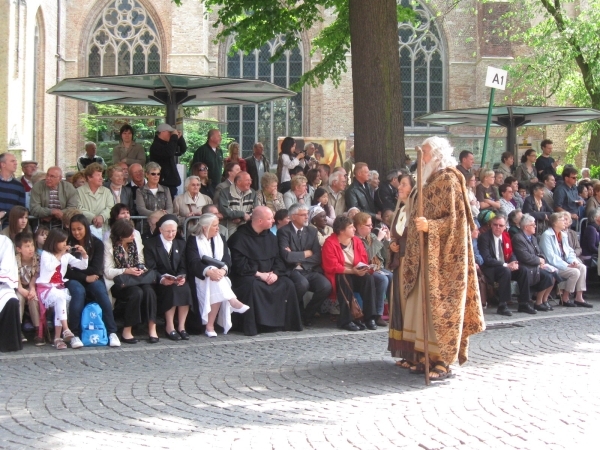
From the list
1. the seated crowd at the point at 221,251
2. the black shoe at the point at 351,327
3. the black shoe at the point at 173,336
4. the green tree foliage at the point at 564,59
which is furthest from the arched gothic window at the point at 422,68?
the black shoe at the point at 173,336

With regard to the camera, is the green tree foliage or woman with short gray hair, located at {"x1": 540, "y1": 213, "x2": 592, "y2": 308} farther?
the green tree foliage

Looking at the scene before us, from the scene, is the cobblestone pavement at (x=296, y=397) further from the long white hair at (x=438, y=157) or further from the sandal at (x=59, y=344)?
the long white hair at (x=438, y=157)

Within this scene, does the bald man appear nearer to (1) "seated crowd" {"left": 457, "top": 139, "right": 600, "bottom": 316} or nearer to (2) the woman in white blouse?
(2) the woman in white blouse

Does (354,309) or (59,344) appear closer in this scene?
(59,344)

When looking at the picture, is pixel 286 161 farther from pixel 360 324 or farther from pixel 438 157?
pixel 438 157

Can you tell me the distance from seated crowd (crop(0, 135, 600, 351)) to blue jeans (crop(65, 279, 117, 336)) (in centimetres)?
1

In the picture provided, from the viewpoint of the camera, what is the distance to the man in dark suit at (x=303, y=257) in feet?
38.5

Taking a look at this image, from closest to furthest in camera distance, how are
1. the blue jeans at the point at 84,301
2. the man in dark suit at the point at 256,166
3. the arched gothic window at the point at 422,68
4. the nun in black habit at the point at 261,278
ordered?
the blue jeans at the point at 84,301 < the nun in black habit at the point at 261,278 < the man in dark suit at the point at 256,166 < the arched gothic window at the point at 422,68

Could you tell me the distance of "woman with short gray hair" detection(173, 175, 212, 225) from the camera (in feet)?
40.4

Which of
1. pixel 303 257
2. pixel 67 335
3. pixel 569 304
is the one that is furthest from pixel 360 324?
pixel 569 304

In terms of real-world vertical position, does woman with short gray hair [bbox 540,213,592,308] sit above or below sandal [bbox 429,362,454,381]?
above

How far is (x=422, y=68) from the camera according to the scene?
113 ft

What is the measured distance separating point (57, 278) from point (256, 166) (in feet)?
20.0

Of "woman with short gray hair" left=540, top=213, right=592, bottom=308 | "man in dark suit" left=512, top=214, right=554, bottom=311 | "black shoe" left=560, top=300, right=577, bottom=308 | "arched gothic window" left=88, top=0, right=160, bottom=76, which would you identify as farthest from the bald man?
"arched gothic window" left=88, top=0, right=160, bottom=76
